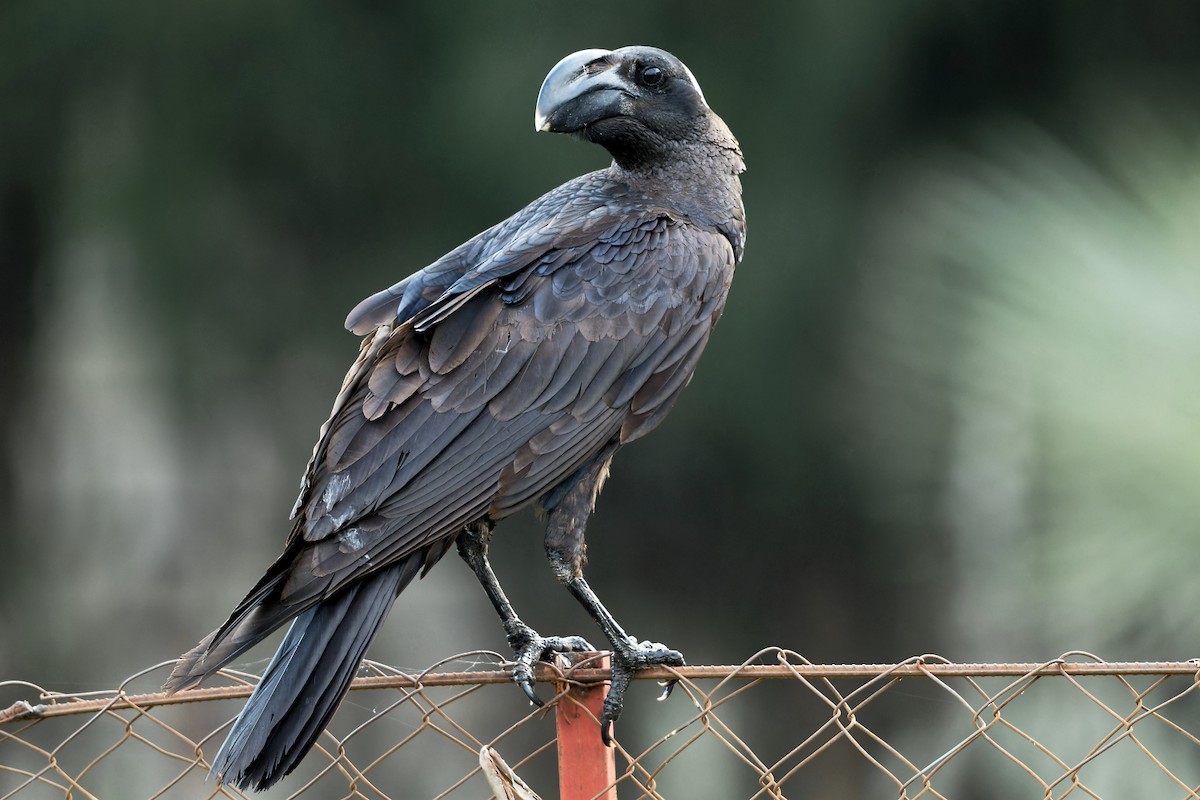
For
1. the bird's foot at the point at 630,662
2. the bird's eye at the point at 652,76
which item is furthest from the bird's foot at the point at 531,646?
the bird's eye at the point at 652,76

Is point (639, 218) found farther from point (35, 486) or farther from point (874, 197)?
point (35, 486)

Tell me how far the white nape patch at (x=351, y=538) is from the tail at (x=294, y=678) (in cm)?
7

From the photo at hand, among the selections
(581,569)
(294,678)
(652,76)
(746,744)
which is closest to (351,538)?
(294,678)

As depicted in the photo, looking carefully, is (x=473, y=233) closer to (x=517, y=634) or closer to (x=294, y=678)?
(x=517, y=634)

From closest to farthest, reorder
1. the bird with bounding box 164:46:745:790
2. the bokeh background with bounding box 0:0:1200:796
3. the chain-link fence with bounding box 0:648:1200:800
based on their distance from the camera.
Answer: the bird with bounding box 164:46:745:790 → the chain-link fence with bounding box 0:648:1200:800 → the bokeh background with bounding box 0:0:1200:796

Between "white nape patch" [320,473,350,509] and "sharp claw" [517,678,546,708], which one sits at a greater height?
"white nape patch" [320,473,350,509]

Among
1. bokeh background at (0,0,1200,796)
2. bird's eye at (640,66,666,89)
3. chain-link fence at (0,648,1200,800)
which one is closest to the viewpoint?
bird's eye at (640,66,666,89)

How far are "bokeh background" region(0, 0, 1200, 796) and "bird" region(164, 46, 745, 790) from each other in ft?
6.70

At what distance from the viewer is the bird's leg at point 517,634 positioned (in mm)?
2383

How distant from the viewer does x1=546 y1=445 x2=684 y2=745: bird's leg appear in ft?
8.07

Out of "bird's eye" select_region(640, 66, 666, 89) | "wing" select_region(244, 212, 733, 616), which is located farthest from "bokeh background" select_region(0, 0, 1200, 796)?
"wing" select_region(244, 212, 733, 616)

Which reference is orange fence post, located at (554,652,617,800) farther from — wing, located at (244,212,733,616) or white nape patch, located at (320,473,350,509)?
white nape patch, located at (320,473,350,509)

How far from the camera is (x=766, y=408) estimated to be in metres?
5.16

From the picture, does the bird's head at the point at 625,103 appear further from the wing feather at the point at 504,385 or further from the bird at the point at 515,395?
the wing feather at the point at 504,385
